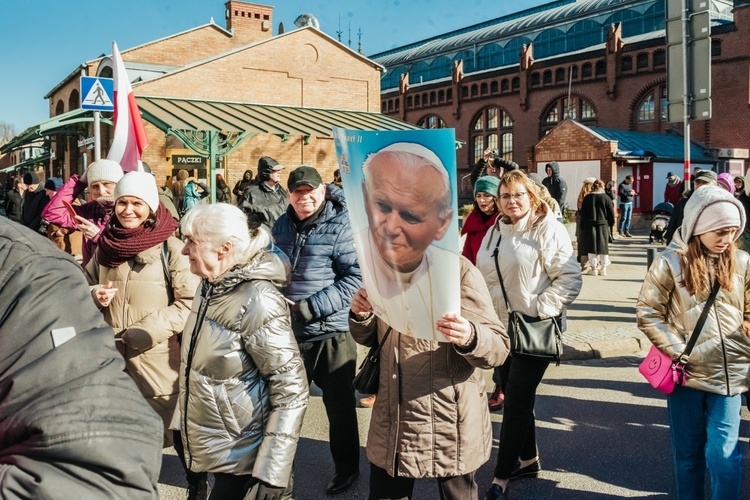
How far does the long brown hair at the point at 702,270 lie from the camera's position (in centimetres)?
365

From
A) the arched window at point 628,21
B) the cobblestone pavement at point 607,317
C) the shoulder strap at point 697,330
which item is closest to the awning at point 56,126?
the cobblestone pavement at point 607,317

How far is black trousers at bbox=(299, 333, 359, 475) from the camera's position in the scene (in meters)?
4.59

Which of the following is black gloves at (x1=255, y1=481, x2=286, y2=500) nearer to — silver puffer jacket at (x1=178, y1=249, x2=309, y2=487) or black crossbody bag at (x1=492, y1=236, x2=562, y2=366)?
silver puffer jacket at (x1=178, y1=249, x2=309, y2=487)

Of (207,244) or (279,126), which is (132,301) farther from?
(279,126)

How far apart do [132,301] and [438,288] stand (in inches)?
89.7

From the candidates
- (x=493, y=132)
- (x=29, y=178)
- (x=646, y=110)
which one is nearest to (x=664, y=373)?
(x=29, y=178)

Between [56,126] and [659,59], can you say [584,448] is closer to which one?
[56,126]

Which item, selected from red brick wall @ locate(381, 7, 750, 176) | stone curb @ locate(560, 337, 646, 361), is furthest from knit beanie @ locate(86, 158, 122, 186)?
red brick wall @ locate(381, 7, 750, 176)

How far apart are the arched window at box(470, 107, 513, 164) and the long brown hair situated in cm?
4392

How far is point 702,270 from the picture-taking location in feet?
12.0

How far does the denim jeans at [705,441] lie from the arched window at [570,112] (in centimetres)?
4059

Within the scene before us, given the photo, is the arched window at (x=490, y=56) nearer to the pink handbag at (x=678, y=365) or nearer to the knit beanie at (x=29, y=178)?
the knit beanie at (x=29, y=178)

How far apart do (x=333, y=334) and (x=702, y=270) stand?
7.25 feet

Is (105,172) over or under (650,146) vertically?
under
